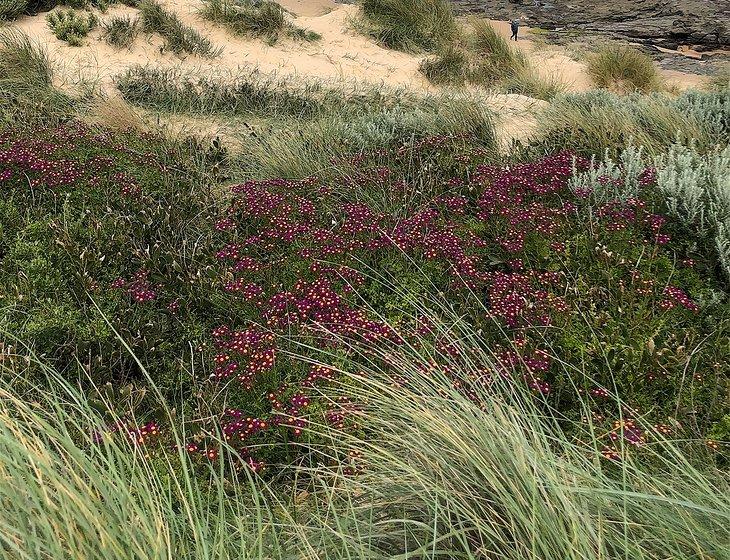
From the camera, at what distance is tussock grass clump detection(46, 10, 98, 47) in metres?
9.64

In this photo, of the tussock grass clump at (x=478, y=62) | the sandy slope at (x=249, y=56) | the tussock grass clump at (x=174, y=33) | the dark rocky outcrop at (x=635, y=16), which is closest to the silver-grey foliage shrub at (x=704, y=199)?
→ the sandy slope at (x=249, y=56)

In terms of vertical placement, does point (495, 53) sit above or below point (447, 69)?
above

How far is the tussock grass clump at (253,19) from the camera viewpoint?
11477 mm

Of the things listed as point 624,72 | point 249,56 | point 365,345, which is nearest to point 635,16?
point 624,72

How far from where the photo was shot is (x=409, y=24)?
12.7 metres

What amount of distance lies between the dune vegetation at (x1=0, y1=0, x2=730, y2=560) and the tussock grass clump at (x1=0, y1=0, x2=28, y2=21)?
5.67m

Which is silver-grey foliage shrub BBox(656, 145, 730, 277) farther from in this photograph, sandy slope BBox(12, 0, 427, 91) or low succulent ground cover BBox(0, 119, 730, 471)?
sandy slope BBox(12, 0, 427, 91)

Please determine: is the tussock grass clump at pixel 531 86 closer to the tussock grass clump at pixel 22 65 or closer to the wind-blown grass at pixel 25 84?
the wind-blown grass at pixel 25 84

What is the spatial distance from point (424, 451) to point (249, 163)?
4.57 metres

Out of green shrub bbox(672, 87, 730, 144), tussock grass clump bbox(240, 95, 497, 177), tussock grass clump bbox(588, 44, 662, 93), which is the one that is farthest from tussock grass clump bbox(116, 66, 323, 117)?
tussock grass clump bbox(588, 44, 662, 93)

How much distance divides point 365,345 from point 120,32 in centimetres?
967

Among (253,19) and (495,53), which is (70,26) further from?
(495,53)

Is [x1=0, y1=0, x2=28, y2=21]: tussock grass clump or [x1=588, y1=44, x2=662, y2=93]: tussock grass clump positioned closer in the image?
[x1=0, y1=0, x2=28, y2=21]: tussock grass clump

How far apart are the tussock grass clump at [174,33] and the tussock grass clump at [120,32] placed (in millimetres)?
293
